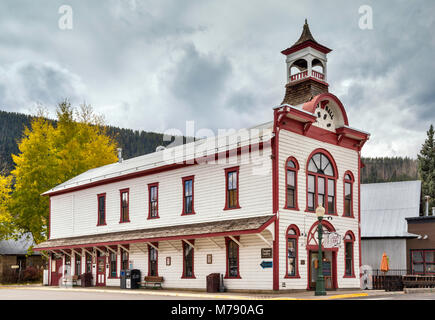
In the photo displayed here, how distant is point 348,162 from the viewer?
32.6 meters

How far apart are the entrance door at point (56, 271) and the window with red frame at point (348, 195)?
2213 cm

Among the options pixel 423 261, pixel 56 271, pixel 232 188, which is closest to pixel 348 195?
pixel 232 188

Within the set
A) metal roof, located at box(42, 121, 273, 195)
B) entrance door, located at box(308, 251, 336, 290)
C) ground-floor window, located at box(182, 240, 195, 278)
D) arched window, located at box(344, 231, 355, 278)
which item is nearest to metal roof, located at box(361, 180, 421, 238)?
arched window, located at box(344, 231, 355, 278)

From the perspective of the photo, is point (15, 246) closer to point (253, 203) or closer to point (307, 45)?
point (253, 203)

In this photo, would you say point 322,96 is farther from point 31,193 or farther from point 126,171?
point 31,193

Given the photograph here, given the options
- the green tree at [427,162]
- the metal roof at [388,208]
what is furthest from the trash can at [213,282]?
the green tree at [427,162]

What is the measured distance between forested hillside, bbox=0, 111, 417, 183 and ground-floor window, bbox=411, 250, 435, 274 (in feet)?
331

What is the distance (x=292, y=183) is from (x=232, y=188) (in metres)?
3.25

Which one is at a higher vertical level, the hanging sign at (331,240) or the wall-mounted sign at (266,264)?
the hanging sign at (331,240)

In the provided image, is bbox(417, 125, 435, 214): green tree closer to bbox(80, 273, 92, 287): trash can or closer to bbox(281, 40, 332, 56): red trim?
Answer: bbox(281, 40, 332, 56): red trim

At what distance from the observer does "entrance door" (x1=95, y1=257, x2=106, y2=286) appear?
37406mm

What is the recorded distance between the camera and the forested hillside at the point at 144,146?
458ft

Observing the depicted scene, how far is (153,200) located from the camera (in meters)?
34.9

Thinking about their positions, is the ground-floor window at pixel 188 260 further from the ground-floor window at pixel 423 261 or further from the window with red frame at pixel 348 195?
the ground-floor window at pixel 423 261
